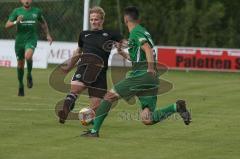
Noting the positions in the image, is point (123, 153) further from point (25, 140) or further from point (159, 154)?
point (25, 140)

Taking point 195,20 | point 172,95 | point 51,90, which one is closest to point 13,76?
point 51,90

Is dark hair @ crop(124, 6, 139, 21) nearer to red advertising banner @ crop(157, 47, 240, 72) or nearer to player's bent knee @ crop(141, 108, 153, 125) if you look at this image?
player's bent knee @ crop(141, 108, 153, 125)

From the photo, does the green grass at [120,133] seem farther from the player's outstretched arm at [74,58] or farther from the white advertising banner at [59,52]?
the white advertising banner at [59,52]

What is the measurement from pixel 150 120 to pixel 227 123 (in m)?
2.71

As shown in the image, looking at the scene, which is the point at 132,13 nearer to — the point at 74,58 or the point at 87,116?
the point at 74,58

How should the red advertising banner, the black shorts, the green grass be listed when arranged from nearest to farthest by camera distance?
the green grass → the black shorts → the red advertising banner

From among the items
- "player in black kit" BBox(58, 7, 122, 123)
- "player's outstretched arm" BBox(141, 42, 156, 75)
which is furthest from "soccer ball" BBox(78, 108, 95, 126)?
"player's outstretched arm" BBox(141, 42, 156, 75)

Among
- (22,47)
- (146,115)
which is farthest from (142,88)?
(22,47)

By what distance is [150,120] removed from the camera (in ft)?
41.7

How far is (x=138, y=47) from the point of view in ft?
39.9

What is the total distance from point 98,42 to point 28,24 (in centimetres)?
701

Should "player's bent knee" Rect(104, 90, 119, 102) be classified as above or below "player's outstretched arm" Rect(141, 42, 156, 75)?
below

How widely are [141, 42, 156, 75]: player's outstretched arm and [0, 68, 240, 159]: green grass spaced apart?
3.44 feet

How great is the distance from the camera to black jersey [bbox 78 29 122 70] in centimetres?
1338
